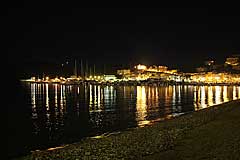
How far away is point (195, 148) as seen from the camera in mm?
12781

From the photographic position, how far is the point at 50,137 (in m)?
23.0

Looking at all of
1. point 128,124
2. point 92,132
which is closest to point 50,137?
point 92,132

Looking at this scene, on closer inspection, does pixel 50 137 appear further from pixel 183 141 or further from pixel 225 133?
pixel 225 133

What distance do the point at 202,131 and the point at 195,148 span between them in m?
4.32

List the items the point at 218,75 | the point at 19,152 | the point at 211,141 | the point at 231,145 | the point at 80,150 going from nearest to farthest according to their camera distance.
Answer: the point at 231,145 → the point at 211,141 → the point at 80,150 → the point at 19,152 → the point at 218,75

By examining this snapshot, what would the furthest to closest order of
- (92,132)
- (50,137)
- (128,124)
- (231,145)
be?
(128,124) → (92,132) → (50,137) → (231,145)

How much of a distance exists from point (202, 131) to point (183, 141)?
8.10 ft

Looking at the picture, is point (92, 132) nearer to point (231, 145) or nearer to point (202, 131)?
point (202, 131)

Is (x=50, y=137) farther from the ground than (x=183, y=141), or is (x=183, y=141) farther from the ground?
(x=183, y=141)

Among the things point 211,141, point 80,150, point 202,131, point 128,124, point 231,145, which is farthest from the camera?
point 128,124

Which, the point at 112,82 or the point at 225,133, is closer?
the point at 225,133

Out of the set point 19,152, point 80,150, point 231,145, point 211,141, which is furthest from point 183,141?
point 19,152

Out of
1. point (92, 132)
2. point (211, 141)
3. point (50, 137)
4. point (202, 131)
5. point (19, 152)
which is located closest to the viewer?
point (211, 141)

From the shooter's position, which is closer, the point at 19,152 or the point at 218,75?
the point at 19,152
